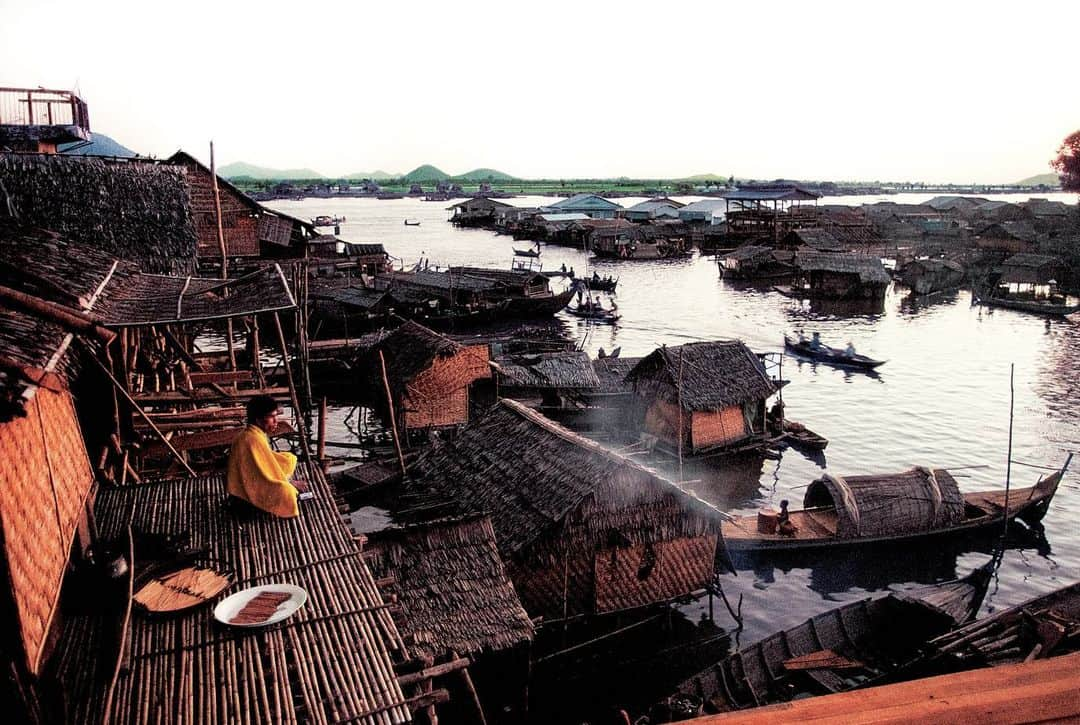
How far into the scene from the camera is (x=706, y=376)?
19.0 m

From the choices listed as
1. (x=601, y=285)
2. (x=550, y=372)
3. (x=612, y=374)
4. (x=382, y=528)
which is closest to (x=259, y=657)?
(x=382, y=528)

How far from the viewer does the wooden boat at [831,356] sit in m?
27.4

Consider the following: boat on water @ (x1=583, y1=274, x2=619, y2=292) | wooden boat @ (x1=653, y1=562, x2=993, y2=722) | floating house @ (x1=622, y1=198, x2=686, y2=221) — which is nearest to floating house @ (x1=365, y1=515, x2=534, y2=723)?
wooden boat @ (x1=653, y1=562, x2=993, y2=722)

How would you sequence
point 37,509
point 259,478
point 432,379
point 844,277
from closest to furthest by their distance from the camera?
1. point 37,509
2. point 259,478
3. point 432,379
4. point 844,277

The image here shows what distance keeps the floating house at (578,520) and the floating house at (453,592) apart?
3.68ft

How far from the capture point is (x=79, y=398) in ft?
26.1

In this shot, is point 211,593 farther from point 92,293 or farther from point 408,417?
point 408,417

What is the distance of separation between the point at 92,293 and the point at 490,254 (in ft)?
194

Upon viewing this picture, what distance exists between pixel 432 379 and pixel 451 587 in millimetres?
10599

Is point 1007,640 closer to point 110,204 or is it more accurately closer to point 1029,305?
point 110,204

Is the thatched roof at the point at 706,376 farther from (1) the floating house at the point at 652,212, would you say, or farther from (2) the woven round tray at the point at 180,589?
(1) the floating house at the point at 652,212

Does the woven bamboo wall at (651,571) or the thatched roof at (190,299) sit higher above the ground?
the thatched roof at (190,299)

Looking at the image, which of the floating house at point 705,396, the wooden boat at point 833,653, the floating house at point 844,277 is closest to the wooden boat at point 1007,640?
the wooden boat at point 833,653

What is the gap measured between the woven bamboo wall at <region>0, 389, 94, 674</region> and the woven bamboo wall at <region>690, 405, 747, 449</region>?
14664mm
